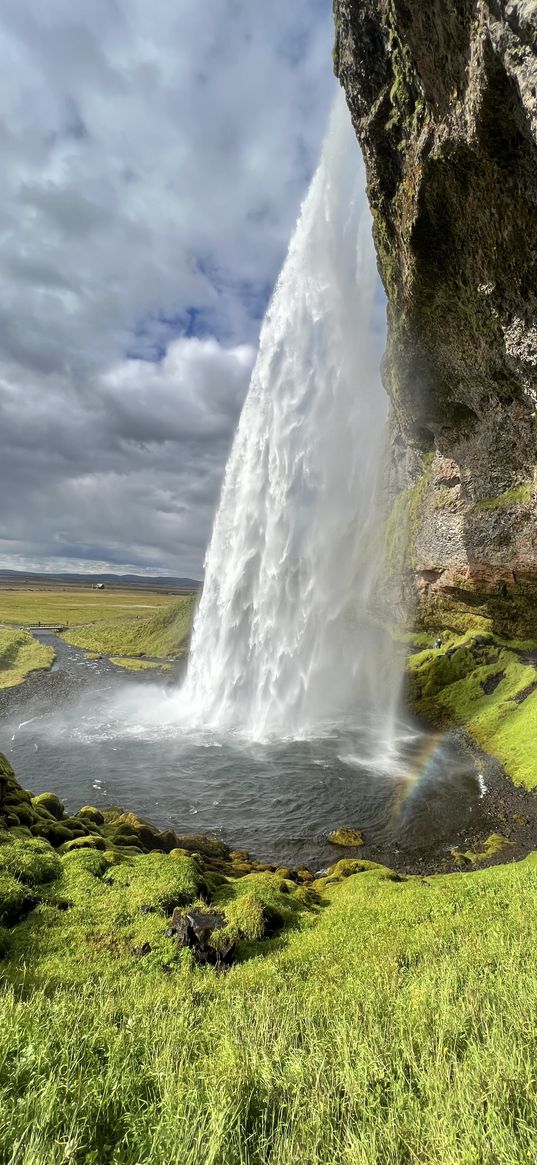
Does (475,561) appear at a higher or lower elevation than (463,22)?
lower

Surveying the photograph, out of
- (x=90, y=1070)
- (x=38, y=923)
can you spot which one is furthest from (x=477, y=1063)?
(x=38, y=923)

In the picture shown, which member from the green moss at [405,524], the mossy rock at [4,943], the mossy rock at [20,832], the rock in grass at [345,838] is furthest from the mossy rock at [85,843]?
the green moss at [405,524]

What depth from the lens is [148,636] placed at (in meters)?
74.2

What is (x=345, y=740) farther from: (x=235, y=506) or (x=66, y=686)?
(x=66, y=686)

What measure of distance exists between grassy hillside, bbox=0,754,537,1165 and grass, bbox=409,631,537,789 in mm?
18460

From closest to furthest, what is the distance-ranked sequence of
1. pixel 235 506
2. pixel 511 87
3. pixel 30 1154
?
pixel 30 1154
pixel 511 87
pixel 235 506

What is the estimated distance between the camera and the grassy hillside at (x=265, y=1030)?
3.32 metres

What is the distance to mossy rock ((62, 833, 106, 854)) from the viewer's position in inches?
503

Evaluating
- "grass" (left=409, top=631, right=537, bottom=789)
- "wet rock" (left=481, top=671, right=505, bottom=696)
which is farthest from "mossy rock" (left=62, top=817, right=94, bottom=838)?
"wet rock" (left=481, top=671, right=505, bottom=696)

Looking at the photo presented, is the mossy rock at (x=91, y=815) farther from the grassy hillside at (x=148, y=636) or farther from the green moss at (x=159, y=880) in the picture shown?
the grassy hillside at (x=148, y=636)

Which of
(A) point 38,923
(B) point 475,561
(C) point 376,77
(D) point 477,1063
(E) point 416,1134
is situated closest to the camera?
(E) point 416,1134

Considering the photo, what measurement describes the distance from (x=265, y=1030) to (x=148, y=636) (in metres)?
71.6

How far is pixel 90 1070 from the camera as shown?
3977mm

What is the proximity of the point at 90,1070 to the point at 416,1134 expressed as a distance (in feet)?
8.37
